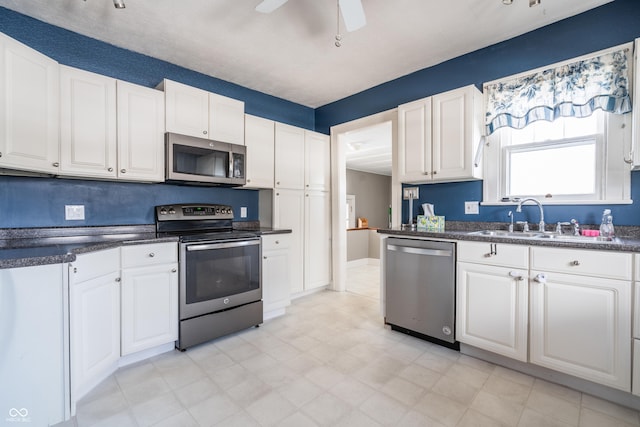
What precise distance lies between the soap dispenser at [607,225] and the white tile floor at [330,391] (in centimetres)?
106

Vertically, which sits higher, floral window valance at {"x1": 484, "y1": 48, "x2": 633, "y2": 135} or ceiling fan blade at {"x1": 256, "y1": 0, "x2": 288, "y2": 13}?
ceiling fan blade at {"x1": 256, "y1": 0, "x2": 288, "y2": 13}

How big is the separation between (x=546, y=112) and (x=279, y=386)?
2892 mm

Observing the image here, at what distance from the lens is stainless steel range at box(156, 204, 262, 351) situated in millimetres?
2309

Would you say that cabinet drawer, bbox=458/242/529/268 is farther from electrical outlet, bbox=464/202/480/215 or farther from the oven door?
the oven door

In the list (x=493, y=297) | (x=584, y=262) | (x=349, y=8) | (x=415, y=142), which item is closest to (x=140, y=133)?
(x=349, y=8)

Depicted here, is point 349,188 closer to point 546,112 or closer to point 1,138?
point 546,112

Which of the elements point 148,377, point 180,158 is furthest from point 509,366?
point 180,158

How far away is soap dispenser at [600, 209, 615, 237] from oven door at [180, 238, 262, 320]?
2723mm

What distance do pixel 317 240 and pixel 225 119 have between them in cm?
186

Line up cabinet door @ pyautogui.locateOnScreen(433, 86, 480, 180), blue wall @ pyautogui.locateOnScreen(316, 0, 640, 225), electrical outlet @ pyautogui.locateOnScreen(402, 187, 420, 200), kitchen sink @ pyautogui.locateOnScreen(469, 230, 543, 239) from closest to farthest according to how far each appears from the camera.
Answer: blue wall @ pyautogui.locateOnScreen(316, 0, 640, 225), kitchen sink @ pyautogui.locateOnScreen(469, 230, 543, 239), cabinet door @ pyautogui.locateOnScreen(433, 86, 480, 180), electrical outlet @ pyautogui.locateOnScreen(402, 187, 420, 200)

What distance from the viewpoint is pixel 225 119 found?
2.89 m

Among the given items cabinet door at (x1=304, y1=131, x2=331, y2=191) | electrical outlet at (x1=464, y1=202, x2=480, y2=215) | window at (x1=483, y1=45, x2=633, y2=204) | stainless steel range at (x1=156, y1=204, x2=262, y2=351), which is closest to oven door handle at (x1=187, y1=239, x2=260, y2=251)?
stainless steel range at (x1=156, y1=204, x2=262, y2=351)

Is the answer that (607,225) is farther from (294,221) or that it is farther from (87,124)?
(87,124)

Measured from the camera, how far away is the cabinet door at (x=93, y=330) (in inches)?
62.1
